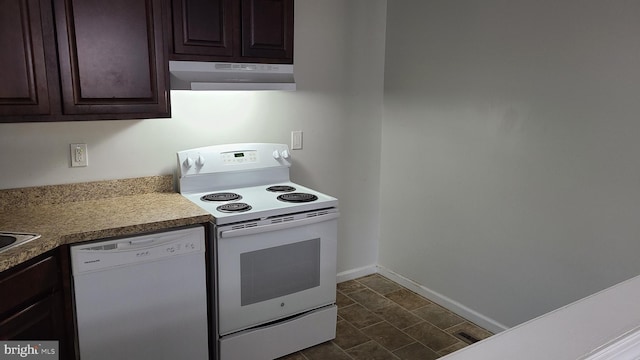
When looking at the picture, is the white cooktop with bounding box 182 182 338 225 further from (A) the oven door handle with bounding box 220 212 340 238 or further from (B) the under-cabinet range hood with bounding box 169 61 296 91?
(B) the under-cabinet range hood with bounding box 169 61 296 91

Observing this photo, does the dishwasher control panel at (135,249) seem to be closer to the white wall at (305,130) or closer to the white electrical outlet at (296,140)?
the white wall at (305,130)

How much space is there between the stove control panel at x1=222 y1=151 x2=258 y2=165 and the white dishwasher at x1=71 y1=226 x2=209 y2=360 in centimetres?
67

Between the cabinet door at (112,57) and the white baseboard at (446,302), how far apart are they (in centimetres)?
220

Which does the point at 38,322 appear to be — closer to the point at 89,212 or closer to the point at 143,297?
the point at 143,297

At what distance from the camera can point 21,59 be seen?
1.97 meters

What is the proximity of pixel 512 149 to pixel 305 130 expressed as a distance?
136cm

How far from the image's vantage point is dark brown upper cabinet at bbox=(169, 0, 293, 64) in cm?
237

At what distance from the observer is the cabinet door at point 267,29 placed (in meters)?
2.55

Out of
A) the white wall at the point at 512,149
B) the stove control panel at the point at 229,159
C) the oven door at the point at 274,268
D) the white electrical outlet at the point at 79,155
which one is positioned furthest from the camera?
the stove control panel at the point at 229,159

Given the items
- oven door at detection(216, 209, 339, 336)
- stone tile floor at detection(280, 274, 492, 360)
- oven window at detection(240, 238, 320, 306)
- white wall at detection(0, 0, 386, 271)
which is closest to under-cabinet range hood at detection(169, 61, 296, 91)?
white wall at detection(0, 0, 386, 271)

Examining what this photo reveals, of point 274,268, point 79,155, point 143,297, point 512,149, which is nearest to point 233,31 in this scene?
point 79,155

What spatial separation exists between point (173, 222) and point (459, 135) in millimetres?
1855

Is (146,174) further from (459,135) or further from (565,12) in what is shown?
(565,12)

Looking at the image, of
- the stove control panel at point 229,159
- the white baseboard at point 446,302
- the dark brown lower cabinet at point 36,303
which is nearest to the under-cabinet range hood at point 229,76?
the stove control panel at point 229,159
